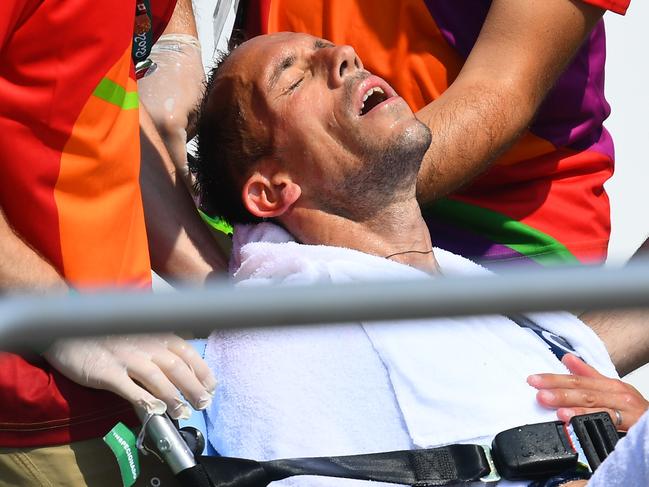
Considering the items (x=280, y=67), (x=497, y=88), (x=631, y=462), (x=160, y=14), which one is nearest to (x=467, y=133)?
(x=497, y=88)

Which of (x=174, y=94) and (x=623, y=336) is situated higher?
(x=174, y=94)

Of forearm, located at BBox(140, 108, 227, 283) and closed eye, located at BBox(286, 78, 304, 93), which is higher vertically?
closed eye, located at BBox(286, 78, 304, 93)

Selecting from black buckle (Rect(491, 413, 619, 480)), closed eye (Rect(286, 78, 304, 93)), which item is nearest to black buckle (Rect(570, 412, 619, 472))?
black buckle (Rect(491, 413, 619, 480))

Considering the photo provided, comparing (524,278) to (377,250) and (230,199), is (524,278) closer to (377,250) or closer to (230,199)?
(377,250)

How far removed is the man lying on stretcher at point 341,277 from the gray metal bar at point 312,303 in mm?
771

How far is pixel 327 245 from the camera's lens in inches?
75.2

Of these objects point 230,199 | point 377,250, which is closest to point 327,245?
point 377,250

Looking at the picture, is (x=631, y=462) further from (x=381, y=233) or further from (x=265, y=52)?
(x=265, y=52)

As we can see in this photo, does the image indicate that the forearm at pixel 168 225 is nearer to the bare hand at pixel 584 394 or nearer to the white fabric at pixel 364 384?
the white fabric at pixel 364 384

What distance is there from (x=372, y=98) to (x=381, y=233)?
230mm

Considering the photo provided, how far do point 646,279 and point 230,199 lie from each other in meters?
1.38

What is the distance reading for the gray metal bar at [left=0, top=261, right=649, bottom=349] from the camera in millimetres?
658

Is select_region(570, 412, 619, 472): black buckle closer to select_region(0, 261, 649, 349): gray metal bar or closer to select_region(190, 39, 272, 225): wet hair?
select_region(190, 39, 272, 225): wet hair

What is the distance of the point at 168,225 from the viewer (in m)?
1.97
